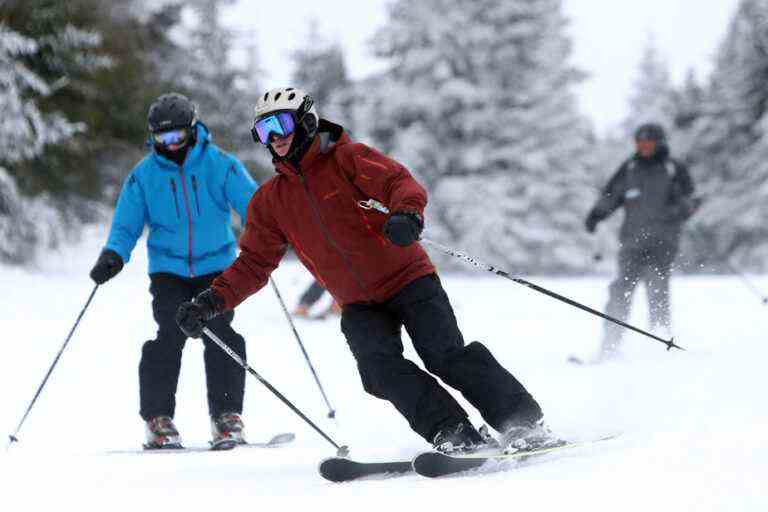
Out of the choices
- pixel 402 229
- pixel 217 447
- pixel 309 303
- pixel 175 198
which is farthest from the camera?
pixel 309 303

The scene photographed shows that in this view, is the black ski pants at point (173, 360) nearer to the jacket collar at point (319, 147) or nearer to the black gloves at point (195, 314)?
the black gloves at point (195, 314)

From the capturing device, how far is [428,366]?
3729 millimetres

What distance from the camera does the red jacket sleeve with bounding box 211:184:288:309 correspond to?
399 centimetres

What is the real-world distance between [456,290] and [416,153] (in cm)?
1041

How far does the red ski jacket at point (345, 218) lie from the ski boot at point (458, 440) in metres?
0.66

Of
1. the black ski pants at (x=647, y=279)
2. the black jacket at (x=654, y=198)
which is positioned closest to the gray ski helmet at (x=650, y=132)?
the black jacket at (x=654, y=198)

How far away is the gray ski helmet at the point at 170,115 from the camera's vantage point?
4.83 m

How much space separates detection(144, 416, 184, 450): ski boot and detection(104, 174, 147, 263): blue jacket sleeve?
3.08 feet

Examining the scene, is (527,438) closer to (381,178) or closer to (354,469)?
(354,469)

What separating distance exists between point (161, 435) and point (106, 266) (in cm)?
99

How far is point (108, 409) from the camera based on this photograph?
6258 mm

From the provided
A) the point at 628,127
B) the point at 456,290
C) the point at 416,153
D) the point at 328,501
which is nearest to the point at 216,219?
the point at 328,501

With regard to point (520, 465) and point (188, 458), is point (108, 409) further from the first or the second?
point (520, 465)

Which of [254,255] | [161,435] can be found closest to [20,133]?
[161,435]
